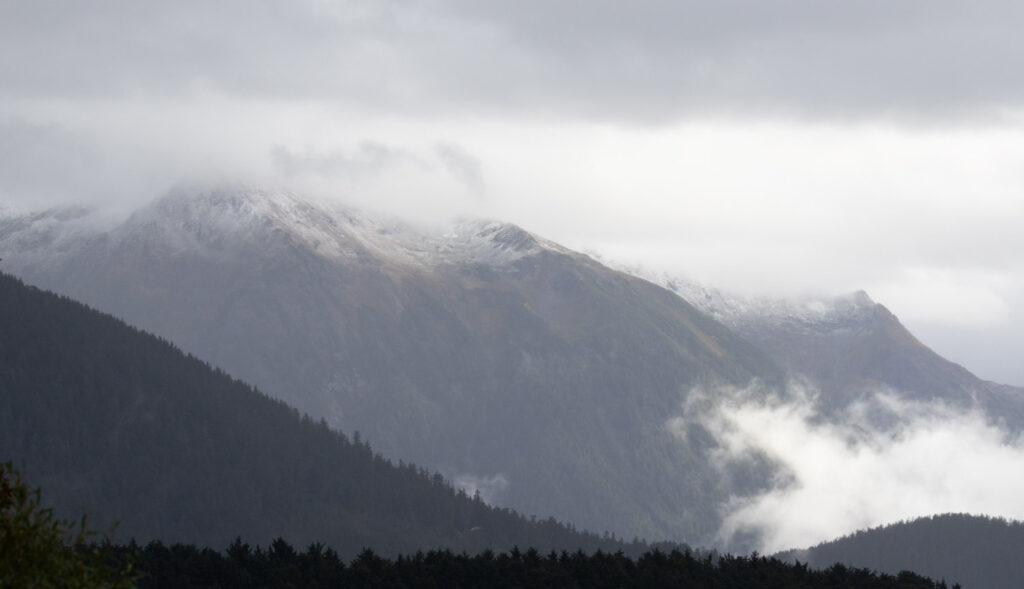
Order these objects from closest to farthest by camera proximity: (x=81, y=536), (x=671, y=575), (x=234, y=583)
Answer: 1. (x=81, y=536)
2. (x=234, y=583)
3. (x=671, y=575)

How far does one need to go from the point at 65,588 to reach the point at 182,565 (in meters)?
113

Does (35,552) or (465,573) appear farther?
(465,573)

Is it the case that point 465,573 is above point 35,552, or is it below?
above

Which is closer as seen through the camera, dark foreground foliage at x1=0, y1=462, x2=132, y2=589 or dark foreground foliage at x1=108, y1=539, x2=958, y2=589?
dark foreground foliage at x1=0, y1=462, x2=132, y2=589

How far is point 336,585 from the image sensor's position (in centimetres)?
17825

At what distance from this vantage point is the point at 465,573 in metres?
186

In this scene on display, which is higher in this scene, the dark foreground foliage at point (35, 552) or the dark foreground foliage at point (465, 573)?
the dark foreground foliage at point (465, 573)

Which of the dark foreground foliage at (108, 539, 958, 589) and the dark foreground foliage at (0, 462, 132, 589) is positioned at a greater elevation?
the dark foreground foliage at (108, 539, 958, 589)

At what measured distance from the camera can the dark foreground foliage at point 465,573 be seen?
577 feet

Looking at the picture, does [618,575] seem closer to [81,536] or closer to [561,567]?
[561,567]

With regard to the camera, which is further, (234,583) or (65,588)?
(234,583)

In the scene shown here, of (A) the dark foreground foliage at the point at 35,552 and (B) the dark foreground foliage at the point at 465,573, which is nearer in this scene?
(A) the dark foreground foliage at the point at 35,552

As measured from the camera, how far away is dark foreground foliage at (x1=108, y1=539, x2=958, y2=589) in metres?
176

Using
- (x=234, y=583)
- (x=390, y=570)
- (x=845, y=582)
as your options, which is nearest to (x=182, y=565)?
(x=234, y=583)
